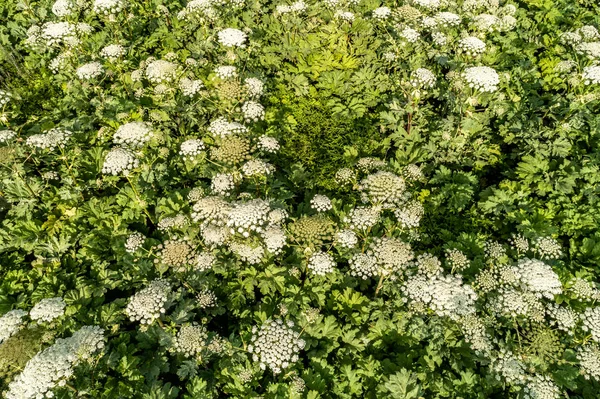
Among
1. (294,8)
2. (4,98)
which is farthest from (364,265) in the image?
(4,98)

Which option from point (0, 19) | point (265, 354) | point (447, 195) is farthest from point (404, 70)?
point (0, 19)

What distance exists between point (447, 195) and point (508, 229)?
1614mm

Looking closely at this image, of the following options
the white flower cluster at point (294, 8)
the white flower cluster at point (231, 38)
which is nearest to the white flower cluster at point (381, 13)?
the white flower cluster at point (294, 8)

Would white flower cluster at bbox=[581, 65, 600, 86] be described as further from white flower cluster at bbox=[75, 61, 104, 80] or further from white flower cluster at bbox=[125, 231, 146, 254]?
white flower cluster at bbox=[75, 61, 104, 80]

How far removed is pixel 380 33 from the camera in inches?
498

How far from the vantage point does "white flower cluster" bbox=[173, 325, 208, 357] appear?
6.40 metres

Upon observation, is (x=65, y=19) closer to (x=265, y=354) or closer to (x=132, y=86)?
(x=132, y=86)

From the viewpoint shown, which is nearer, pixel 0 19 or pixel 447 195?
pixel 447 195

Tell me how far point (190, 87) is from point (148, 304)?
606cm

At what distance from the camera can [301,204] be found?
349 inches

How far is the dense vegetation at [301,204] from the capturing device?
21.6 feet

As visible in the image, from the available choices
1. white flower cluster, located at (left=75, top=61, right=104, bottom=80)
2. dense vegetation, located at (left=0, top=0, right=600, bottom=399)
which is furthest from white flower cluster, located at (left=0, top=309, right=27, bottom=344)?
white flower cluster, located at (left=75, top=61, right=104, bottom=80)

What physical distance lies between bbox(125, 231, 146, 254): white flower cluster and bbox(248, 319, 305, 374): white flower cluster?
324 cm

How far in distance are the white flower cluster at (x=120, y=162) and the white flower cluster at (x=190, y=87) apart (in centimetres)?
264
